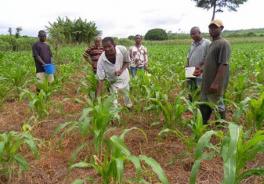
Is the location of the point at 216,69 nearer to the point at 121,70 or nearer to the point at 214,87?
the point at 214,87

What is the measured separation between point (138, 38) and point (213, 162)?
419 cm

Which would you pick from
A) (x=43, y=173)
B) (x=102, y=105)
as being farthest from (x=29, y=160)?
(x=102, y=105)

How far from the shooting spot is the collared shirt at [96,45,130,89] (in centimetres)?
462

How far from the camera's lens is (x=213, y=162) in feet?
10.9

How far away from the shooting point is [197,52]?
5047 millimetres

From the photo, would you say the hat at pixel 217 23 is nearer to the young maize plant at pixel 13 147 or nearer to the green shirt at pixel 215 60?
the green shirt at pixel 215 60

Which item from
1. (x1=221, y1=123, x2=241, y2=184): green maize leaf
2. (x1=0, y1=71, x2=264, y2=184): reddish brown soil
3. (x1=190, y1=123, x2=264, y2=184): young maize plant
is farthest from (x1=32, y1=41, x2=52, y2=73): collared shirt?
(x1=221, y1=123, x2=241, y2=184): green maize leaf

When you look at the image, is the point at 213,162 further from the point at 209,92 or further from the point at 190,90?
the point at 190,90

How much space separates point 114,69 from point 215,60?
131cm

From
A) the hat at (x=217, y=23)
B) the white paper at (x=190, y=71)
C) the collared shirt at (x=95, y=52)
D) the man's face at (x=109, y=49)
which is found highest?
the hat at (x=217, y=23)

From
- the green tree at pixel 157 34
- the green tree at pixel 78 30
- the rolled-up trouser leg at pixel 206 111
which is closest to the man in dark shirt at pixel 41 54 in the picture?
the rolled-up trouser leg at pixel 206 111

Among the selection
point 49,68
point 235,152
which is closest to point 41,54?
point 49,68

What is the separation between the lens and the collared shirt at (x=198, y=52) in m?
4.96

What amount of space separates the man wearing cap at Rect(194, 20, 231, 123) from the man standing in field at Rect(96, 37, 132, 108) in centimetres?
98
